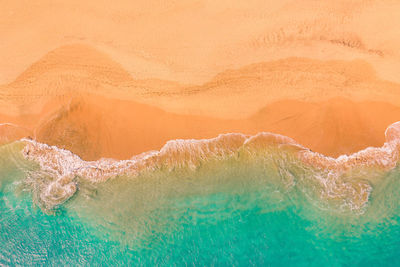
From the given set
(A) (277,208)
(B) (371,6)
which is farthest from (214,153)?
(B) (371,6)

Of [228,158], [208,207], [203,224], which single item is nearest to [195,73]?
[228,158]

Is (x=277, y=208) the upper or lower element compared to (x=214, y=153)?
lower

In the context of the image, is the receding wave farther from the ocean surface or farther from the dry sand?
the dry sand

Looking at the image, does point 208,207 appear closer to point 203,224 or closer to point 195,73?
point 203,224

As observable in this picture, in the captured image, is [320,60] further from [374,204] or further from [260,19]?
[374,204]

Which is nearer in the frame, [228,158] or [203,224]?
[203,224]

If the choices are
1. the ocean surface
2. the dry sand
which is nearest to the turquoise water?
the ocean surface

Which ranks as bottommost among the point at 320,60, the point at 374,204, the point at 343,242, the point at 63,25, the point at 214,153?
the point at 343,242
